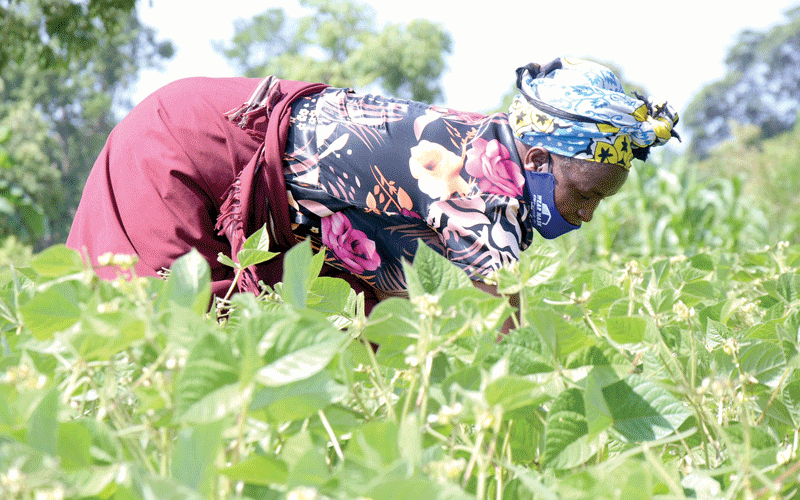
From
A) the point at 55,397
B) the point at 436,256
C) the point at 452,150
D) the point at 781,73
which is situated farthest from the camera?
the point at 781,73

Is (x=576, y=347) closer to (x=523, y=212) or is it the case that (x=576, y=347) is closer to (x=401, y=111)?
(x=523, y=212)

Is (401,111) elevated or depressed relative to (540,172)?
elevated

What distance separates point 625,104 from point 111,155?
1469 millimetres

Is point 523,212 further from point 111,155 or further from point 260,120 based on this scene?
point 111,155

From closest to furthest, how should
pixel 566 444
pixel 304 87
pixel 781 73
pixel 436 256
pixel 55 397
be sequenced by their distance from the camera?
pixel 55 397
pixel 566 444
pixel 436 256
pixel 304 87
pixel 781 73

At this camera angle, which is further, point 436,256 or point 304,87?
point 304,87

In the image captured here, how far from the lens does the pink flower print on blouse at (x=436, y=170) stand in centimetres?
194

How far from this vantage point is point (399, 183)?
2.01m

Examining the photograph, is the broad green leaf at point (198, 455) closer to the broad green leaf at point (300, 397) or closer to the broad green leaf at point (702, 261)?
the broad green leaf at point (300, 397)

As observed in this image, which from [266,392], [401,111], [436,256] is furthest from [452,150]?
[266,392]

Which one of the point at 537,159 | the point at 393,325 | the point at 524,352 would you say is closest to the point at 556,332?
the point at 524,352

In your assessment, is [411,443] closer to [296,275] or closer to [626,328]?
[296,275]

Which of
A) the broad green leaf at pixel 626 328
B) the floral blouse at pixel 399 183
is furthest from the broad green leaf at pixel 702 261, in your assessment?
the broad green leaf at pixel 626 328

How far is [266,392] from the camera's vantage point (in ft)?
1.63
